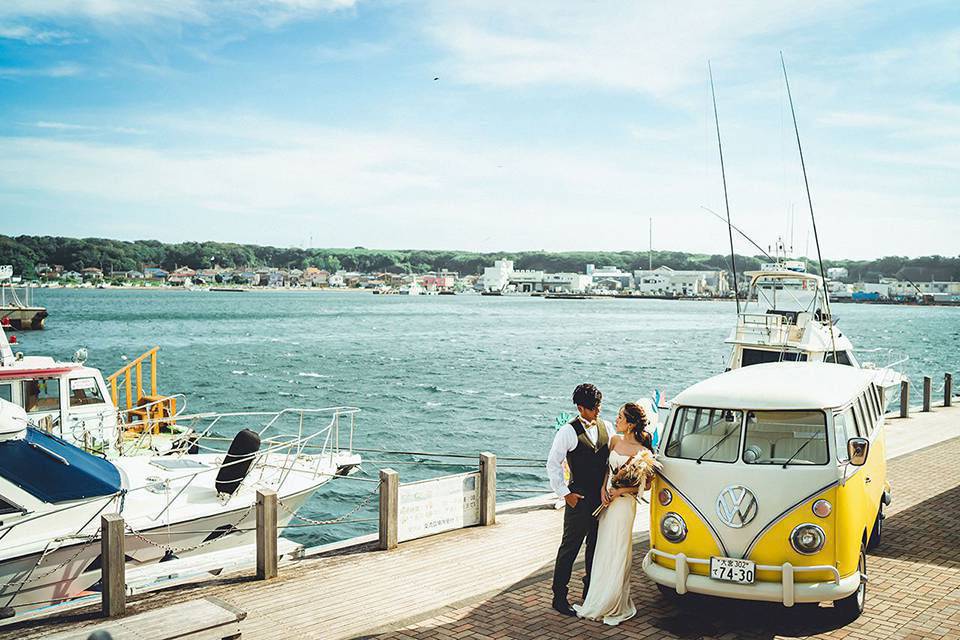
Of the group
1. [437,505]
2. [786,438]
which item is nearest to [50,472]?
[437,505]

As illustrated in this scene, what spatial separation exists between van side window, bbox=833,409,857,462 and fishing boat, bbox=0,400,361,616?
7.00 m

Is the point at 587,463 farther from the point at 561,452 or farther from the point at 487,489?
the point at 487,489

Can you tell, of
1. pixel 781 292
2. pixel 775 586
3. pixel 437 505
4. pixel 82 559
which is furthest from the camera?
pixel 781 292

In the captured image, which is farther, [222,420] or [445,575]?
[222,420]

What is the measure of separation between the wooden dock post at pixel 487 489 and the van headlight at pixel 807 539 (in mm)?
4657

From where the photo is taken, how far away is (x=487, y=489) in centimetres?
1152

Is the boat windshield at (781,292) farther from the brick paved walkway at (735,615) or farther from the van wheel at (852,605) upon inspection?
the van wheel at (852,605)

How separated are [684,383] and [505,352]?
81.7 ft

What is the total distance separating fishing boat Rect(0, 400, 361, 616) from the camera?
1017cm

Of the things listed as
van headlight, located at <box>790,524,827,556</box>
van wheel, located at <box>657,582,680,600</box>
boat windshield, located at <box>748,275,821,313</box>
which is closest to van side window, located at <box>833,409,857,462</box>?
van headlight, located at <box>790,524,827,556</box>

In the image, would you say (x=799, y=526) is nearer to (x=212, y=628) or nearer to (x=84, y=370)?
(x=212, y=628)

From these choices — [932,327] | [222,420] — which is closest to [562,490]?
[222,420]

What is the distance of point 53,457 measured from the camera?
10922 millimetres

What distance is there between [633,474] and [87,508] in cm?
735
